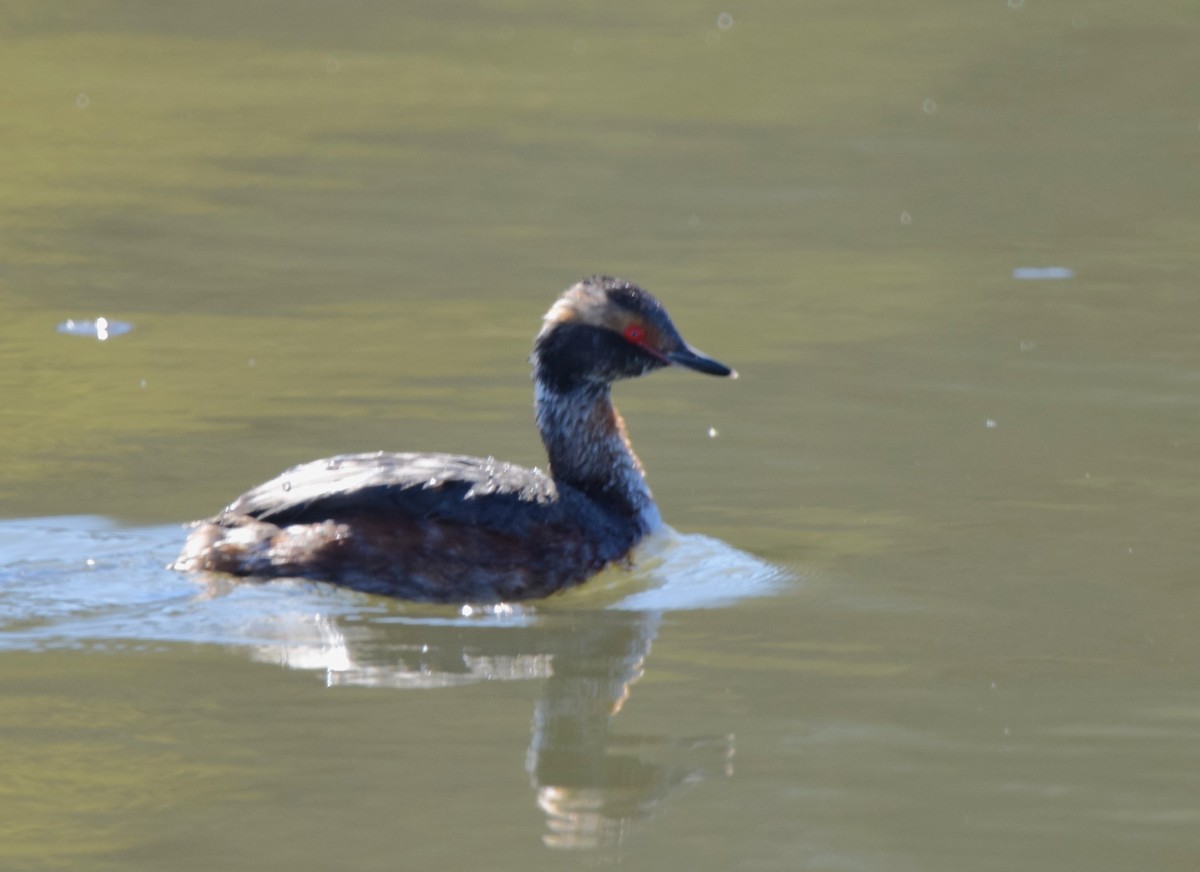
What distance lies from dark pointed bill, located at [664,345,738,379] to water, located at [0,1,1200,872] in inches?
23.6

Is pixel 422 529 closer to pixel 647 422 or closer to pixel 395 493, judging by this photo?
pixel 395 493

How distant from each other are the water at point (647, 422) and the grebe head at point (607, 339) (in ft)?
2.19

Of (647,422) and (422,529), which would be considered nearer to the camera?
(422,529)

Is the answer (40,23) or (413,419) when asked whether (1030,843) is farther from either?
(40,23)

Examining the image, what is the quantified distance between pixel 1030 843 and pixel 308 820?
1.74 meters

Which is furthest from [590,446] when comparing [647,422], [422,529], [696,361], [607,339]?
[647,422]

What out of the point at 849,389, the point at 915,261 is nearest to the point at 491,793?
the point at 849,389

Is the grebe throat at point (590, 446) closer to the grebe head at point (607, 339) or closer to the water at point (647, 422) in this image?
the grebe head at point (607, 339)

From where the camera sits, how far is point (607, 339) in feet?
26.4

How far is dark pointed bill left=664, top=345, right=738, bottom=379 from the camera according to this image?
8077mm

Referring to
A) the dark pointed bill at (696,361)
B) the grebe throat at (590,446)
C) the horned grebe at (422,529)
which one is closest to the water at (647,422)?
the horned grebe at (422,529)

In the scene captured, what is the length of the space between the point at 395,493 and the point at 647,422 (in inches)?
106

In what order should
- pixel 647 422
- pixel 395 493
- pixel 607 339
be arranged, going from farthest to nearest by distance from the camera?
pixel 647 422 < pixel 607 339 < pixel 395 493

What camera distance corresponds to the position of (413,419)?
941 centimetres
